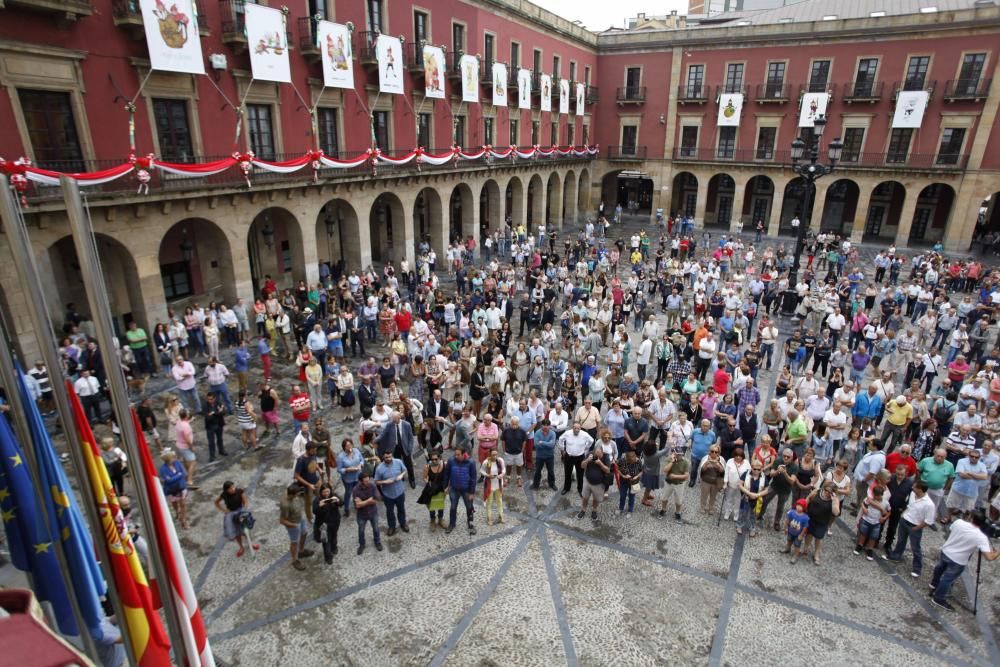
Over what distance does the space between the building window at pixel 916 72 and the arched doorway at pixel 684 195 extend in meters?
13.1

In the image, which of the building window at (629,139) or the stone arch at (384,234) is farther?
the building window at (629,139)

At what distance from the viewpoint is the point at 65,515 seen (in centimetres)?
377

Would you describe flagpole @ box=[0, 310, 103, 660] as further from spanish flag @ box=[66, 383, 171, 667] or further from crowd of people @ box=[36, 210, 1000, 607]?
crowd of people @ box=[36, 210, 1000, 607]

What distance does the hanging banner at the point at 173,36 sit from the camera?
47.5 ft

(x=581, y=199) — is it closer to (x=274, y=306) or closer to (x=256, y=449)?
(x=274, y=306)

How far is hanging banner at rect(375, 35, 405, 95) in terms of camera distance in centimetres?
2129

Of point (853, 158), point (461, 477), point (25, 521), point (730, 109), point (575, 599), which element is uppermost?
point (730, 109)

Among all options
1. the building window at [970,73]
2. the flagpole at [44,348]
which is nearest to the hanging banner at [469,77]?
the building window at [970,73]

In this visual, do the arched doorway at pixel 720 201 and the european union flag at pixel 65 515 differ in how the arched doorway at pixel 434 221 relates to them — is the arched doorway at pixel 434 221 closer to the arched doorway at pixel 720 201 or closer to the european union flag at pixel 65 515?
the arched doorway at pixel 720 201

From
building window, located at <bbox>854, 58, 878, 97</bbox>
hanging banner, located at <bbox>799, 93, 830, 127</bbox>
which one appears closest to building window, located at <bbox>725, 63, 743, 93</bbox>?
hanging banner, located at <bbox>799, 93, 830, 127</bbox>

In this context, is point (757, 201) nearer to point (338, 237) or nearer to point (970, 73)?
point (970, 73)

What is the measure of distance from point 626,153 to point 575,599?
3724cm

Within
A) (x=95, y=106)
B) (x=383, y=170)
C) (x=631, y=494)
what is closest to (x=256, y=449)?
(x=631, y=494)

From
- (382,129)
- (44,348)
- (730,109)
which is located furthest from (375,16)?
(730,109)
